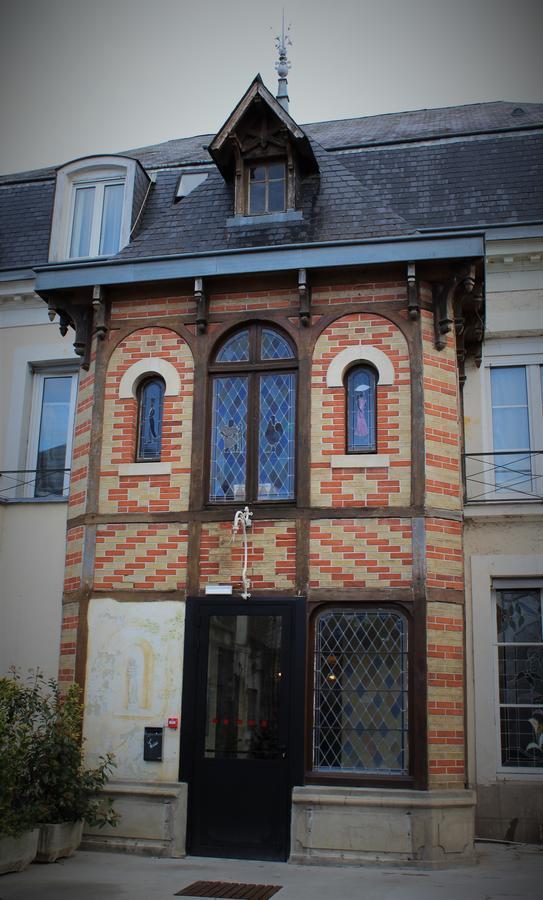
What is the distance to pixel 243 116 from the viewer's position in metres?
12.0

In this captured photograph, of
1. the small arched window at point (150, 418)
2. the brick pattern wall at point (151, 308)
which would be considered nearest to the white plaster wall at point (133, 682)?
the small arched window at point (150, 418)

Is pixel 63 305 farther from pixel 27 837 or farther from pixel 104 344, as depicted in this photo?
pixel 27 837

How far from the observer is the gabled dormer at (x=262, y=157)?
38.9 ft

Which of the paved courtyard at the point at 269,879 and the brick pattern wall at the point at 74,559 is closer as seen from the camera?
the paved courtyard at the point at 269,879

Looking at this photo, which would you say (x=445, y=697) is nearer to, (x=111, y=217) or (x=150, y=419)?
(x=150, y=419)

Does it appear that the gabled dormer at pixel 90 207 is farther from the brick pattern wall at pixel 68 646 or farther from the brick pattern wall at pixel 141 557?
the brick pattern wall at pixel 68 646

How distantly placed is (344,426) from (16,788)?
509cm

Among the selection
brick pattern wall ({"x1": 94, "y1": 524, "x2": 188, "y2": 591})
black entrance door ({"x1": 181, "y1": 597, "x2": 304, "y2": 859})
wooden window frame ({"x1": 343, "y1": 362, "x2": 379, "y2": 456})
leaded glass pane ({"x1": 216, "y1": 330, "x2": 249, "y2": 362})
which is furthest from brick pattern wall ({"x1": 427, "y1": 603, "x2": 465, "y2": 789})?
leaded glass pane ({"x1": 216, "y1": 330, "x2": 249, "y2": 362})

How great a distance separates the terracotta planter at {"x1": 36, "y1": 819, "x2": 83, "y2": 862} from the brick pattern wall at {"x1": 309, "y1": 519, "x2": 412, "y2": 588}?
3.56 m

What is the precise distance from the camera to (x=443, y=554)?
10.4 m

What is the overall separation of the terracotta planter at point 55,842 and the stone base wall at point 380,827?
90.0 inches

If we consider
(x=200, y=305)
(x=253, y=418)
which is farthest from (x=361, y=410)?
(x=200, y=305)

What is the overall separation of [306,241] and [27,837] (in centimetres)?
721

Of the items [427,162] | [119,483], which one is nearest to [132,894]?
[119,483]
